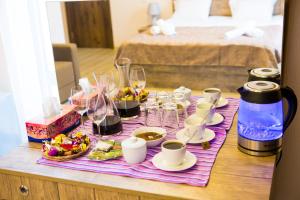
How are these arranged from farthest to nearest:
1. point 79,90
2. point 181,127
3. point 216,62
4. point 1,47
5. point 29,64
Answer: point 216,62
point 1,47
point 29,64
point 79,90
point 181,127

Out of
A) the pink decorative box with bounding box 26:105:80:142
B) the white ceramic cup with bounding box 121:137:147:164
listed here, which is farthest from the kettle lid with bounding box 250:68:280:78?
the pink decorative box with bounding box 26:105:80:142

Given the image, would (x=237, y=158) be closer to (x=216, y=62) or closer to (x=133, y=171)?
(x=133, y=171)

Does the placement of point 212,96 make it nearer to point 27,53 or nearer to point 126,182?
point 126,182

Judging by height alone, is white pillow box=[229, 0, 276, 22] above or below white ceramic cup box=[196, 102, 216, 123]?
above

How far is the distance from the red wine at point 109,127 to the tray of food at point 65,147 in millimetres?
74

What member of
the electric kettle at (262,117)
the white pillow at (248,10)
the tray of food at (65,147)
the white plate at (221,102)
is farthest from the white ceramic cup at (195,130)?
the white pillow at (248,10)

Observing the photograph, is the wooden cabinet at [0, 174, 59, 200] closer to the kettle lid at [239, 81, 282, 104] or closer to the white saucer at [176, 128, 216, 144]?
the white saucer at [176, 128, 216, 144]

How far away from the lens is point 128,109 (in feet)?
4.47

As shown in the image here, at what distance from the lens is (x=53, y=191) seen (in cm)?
105

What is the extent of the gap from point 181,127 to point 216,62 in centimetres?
112

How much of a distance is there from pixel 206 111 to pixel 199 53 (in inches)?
46.2

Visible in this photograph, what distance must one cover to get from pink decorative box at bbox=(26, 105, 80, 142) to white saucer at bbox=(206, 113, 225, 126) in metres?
0.54

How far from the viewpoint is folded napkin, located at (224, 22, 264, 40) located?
1974 millimetres

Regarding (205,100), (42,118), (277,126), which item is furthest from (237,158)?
(42,118)
